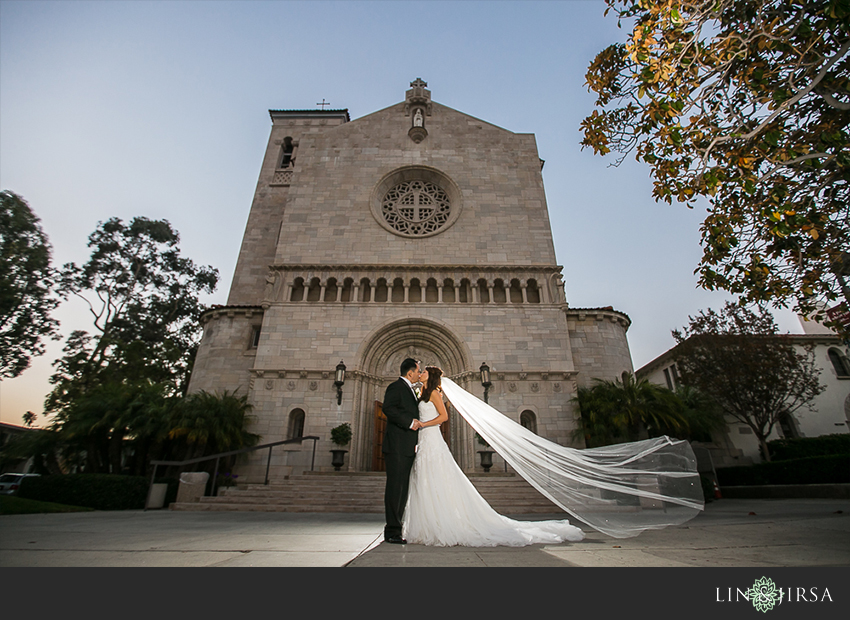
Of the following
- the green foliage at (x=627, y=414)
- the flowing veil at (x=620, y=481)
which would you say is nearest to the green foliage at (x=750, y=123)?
the flowing veil at (x=620, y=481)

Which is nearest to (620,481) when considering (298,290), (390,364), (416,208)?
(390,364)

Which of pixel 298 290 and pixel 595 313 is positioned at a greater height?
pixel 298 290

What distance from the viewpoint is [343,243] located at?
1767cm

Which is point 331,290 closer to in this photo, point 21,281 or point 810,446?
point 21,281

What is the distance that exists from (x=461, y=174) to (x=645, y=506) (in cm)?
1705

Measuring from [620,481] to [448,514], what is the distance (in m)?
2.49

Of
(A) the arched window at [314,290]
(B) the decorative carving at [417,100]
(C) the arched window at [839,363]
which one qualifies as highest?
(B) the decorative carving at [417,100]

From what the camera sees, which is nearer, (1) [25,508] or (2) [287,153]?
(1) [25,508]

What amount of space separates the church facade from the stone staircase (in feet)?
5.86

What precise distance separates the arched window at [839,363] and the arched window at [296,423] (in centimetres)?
2767

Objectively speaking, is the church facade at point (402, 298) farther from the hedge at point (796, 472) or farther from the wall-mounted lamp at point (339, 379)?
the hedge at point (796, 472)

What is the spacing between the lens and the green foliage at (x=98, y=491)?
10.8m

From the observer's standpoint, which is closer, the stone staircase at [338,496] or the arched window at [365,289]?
the stone staircase at [338,496]

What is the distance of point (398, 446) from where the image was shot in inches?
186
